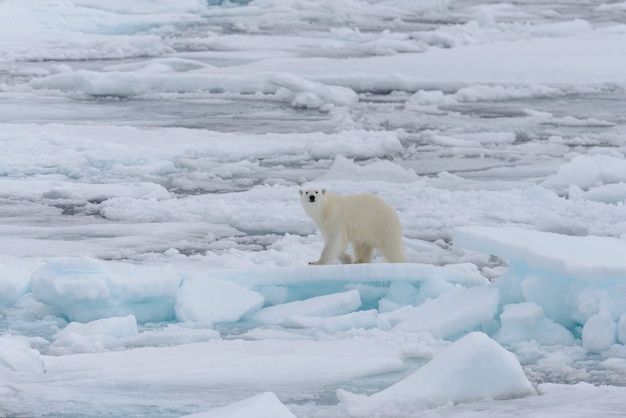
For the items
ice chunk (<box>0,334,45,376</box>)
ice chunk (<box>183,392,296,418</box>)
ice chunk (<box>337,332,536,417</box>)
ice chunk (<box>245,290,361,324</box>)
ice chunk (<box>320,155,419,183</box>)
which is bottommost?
ice chunk (<box>320,155,419,183</box>)

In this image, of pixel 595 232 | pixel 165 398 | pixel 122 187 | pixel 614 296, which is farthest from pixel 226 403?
pixel 122 187

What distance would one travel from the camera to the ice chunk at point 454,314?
4215 mm

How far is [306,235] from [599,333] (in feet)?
8.30

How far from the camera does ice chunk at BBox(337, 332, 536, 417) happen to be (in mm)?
3395

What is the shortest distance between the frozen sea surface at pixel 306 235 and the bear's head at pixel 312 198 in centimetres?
27

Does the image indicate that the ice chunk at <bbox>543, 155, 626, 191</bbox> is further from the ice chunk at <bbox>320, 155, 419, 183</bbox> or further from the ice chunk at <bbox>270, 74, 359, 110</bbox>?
the ice chunk at <bbox>270, 74, 359, 110</bbox>

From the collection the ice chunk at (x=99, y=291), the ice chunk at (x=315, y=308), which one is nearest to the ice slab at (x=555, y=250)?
the ice chunk at (x=315, y=308)

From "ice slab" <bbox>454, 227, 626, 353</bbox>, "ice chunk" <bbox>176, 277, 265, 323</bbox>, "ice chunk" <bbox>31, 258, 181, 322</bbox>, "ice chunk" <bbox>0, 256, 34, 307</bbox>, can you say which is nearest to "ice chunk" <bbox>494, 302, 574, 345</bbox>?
"ice slab" <bbox>454, 227, 626, 353</bbox>

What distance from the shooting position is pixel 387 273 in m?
4.68

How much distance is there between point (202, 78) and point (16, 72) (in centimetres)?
290

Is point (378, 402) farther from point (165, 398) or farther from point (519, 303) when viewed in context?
point (519, 303)

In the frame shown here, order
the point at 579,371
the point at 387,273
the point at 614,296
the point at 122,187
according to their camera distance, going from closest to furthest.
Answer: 1. the point at 579,371
2. the point at 614,296
3. the point at 387,273
4. the point at 122,187

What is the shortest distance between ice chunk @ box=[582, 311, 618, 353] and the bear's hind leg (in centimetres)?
144

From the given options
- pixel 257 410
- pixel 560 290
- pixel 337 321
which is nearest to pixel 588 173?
pixel 560 290
